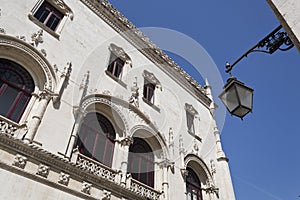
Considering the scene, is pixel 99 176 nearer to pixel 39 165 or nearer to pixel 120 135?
pixel 39 165

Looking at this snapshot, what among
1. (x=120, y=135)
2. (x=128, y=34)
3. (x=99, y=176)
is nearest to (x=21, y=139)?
(x=99, y=176)

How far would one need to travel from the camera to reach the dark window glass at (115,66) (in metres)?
13.1

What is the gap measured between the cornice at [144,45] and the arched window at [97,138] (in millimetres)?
6983

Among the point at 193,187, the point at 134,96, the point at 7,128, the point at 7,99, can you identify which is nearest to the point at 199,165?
the point at 193,187

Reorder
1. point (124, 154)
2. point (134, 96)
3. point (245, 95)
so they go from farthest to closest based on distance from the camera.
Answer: point (134, 96) < point (124, 154) < point (245, 95)

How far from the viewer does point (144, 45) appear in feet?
54.1

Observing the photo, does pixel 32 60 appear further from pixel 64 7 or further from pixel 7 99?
pixel 64 7

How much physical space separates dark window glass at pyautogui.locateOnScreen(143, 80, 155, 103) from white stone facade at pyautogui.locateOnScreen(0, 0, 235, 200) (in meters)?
0.09

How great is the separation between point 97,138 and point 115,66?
5.02 meters

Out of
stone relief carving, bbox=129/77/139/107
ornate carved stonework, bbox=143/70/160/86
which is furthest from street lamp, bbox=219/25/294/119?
ornate carved stonework, bbox=143/70/160/86

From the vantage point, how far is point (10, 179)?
6.31m

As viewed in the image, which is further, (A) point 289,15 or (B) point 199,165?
(B) point 199,165

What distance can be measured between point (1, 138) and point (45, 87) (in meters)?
2.62

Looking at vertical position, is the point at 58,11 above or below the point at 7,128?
above
